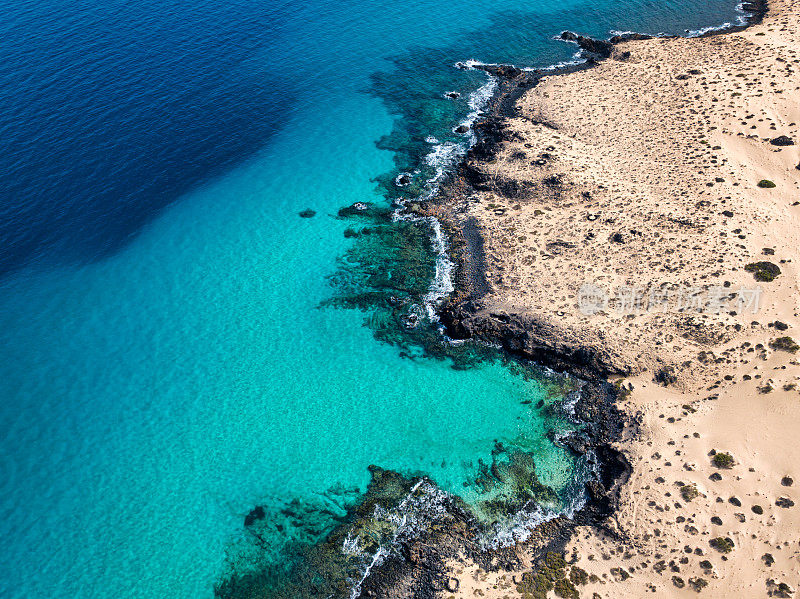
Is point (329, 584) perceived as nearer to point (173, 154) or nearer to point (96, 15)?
point (173, 154)

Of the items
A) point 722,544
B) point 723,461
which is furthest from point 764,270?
point 722,544

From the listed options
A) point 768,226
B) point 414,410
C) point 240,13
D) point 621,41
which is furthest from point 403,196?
point 240,13

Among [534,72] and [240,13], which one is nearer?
[534,72]

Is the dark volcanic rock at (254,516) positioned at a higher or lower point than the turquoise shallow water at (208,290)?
lower

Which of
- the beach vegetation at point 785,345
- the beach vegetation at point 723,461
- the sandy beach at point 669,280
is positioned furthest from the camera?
the beach vegetation at point 785,345

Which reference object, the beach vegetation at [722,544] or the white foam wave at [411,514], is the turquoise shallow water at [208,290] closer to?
the white foam wave at [411,514]

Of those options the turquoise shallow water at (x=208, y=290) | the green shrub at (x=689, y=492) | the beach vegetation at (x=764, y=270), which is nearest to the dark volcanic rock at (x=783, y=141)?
the beach vegetation at (x=764, y=270)

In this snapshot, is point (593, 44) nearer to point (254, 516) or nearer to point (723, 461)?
point (723, 461)

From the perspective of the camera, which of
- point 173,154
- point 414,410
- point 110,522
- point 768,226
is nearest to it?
point 110,522
